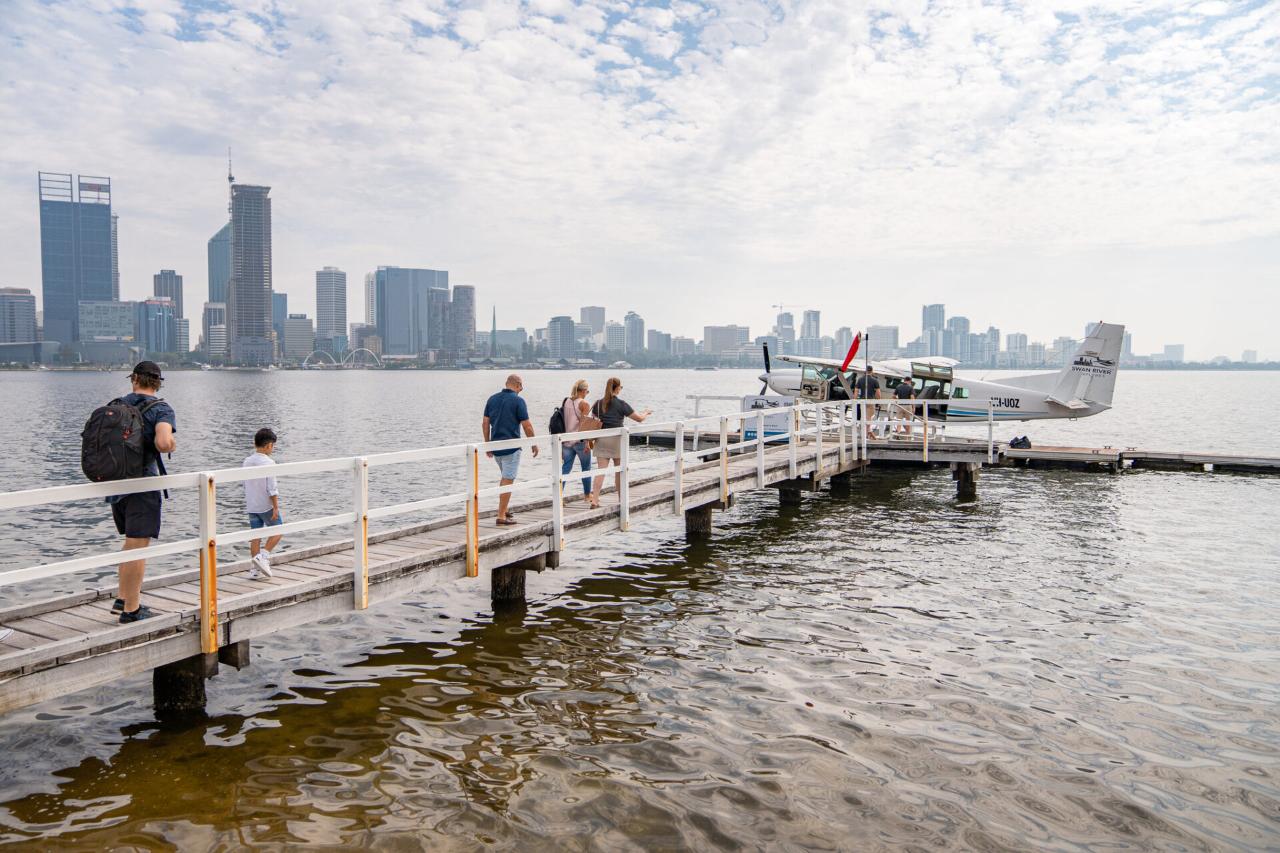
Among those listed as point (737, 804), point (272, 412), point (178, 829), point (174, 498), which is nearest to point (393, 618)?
point (178, 829)

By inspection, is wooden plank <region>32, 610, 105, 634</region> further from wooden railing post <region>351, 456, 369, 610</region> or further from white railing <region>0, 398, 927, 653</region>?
wooden railing post <region>351, 456, 369, 610</region>

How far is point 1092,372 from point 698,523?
71.0ft

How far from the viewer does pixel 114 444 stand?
20.3 ft

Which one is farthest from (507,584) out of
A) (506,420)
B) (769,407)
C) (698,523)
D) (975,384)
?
(975,384)

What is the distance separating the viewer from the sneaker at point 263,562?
7871mm

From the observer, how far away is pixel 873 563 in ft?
45.6

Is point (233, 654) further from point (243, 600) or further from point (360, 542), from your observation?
point (360, 542)

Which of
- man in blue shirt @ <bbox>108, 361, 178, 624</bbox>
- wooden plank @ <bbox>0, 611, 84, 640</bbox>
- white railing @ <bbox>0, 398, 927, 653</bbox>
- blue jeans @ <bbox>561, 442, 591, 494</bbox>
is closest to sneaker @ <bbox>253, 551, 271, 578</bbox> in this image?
white railing @ <bbox>0, 398, 927, 653</bbox>

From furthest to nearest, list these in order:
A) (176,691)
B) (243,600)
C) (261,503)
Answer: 1. (261,503)
2. (176,691)
3. (243,600)

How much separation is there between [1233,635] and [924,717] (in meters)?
5.04

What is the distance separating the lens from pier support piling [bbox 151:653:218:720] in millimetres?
7355

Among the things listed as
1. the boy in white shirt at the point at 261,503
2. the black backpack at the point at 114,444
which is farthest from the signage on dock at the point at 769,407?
the black backpack at the point at 114,444

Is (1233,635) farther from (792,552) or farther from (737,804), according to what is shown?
(737,804)

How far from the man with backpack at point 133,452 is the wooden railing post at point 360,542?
1.61 m
